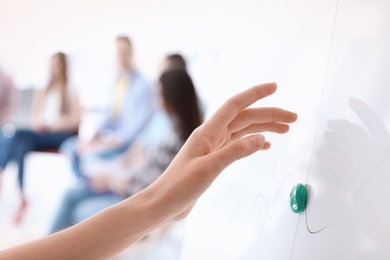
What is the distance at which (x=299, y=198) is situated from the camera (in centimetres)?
62

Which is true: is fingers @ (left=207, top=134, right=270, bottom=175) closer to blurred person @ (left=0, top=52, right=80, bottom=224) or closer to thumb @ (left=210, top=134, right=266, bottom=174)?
thumb @ (left=210, top=134, right=266, bottom=174)

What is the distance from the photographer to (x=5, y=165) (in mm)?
1828

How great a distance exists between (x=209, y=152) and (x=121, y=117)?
49.0 inches

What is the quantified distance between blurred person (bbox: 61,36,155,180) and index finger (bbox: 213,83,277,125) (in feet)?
3.77

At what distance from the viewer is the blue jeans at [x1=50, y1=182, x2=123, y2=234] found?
1.72 meters

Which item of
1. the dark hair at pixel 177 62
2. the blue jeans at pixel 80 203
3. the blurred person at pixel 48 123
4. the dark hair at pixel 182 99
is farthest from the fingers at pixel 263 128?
the blurred person at pixel 48 123

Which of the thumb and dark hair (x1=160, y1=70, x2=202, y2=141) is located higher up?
the thumb

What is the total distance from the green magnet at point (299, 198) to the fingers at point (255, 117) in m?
0.11

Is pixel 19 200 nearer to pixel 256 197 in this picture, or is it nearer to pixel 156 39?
pixel 156 39

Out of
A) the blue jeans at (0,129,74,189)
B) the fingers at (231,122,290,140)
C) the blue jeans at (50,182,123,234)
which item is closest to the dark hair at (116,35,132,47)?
the blue jeans at (0,129,74,189)

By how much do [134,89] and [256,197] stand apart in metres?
1.06

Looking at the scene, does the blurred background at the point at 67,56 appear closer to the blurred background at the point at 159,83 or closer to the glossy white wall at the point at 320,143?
the blurred background at the point at 159,83

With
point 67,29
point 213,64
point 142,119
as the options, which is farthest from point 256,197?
point 67,29

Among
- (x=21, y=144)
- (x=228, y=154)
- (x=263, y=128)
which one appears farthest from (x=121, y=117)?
(x=228, y=154)
